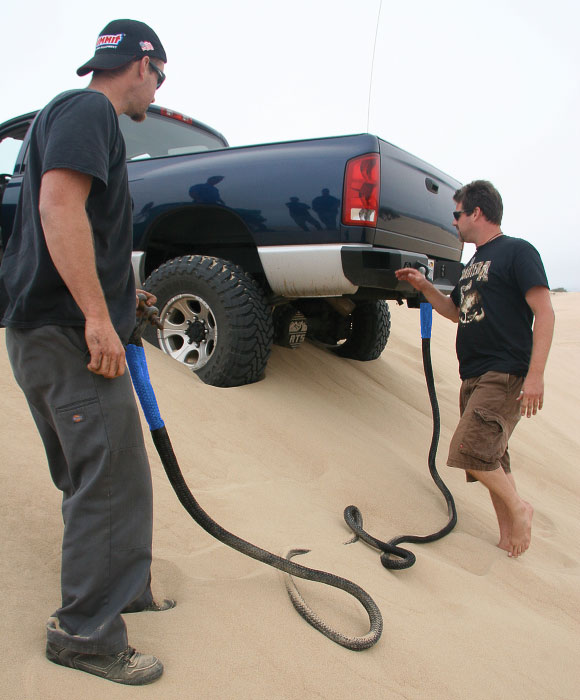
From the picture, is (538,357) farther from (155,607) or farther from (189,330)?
(189,330)

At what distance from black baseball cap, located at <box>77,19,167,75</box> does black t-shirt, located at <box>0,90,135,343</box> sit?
24cm

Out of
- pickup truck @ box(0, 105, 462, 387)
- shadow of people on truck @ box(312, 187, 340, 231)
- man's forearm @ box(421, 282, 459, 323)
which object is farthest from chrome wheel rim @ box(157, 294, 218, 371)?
man's forearm @ box(421, 282, 459, 323)

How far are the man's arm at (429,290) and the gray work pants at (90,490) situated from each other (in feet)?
7.43

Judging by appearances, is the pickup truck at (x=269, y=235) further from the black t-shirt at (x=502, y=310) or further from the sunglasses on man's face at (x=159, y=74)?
the sunglasses on man's face at (x=159, y=74)

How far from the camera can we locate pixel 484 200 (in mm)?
3346

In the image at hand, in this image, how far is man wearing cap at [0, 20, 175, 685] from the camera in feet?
5.32

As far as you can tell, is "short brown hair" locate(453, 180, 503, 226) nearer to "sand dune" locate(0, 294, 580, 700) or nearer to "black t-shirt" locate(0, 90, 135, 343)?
"sand dune" locate(0, 294, 580, 700)

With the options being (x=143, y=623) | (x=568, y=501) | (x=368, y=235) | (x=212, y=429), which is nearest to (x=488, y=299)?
(x=368, y=235)

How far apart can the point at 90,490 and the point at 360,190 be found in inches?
98.2

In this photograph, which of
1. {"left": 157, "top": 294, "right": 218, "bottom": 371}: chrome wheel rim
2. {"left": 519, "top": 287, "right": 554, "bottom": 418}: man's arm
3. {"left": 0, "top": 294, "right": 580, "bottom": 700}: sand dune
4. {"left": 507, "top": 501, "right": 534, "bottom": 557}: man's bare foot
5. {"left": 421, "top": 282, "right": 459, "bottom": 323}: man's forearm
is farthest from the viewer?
{"left": 157, "top": 294, "right": 218, "bottom": 371}: chrome wheel rim

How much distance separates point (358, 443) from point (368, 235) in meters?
1.34

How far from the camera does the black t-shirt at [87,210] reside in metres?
1.63

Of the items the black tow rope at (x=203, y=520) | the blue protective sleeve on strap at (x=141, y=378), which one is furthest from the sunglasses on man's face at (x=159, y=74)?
the blue protective sleeve on strap at (x=141, y=378)

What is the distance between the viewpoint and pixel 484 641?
7.03 ft
